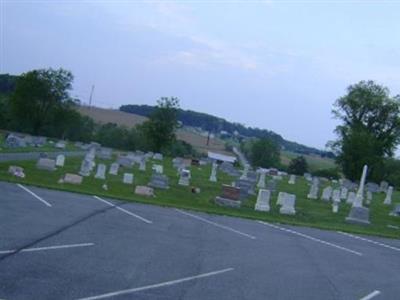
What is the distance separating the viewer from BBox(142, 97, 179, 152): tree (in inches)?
2480

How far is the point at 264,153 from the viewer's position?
8625cm

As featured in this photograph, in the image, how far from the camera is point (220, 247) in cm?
1300

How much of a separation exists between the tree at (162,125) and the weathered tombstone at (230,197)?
128ft

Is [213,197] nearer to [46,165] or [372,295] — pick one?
[46,165]

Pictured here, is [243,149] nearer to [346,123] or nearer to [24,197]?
[346,123]

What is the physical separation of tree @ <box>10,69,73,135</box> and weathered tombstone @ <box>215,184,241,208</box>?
5764 cm

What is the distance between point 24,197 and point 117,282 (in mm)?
8756

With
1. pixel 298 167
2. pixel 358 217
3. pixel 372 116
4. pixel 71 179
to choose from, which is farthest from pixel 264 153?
pixel 71 179

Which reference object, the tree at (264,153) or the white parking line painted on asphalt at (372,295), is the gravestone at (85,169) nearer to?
the white parking line painted on asphalt at (372,295)

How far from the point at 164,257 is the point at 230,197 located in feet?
44.4

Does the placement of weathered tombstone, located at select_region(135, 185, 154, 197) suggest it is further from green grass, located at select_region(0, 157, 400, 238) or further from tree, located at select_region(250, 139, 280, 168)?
tree, located at select_region(250, 139, 280, 168)

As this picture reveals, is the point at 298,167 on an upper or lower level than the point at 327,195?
upper

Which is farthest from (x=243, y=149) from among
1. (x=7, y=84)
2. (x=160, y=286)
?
(x=160, y=286)

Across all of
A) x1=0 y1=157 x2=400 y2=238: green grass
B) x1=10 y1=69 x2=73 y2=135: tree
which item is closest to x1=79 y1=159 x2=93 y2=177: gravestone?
x1=0 y1=157 x2=400 y2=238: green grass
